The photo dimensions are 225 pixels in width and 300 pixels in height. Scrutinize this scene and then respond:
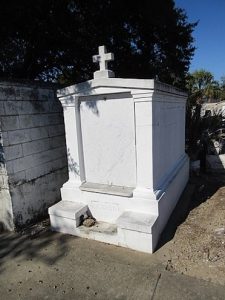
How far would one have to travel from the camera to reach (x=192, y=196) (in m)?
5.77

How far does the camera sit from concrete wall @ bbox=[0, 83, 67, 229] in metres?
4.15

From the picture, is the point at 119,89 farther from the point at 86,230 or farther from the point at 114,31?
the point at 114,31

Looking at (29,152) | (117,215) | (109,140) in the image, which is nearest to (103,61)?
(109,140)

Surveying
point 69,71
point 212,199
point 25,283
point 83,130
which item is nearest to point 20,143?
point 83,130

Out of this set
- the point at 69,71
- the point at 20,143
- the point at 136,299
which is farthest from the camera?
the point at 69,71

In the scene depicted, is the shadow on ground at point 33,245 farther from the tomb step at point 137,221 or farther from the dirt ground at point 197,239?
the dirt ground at point 197,239

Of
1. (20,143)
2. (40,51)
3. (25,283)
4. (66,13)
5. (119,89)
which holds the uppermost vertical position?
(66,13)

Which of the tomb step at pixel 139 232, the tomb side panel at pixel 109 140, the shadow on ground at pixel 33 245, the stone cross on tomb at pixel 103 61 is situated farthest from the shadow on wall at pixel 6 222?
the stone cross on tomb at pixel 103 61

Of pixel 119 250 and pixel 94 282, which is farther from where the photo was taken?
pixel 119 250

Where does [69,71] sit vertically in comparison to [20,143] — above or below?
above

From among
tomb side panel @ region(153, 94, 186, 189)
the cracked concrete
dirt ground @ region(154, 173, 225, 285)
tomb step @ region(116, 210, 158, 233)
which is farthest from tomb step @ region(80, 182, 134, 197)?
dirt ground @ region(154, 173, 225, 285)

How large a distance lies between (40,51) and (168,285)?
8960 mm

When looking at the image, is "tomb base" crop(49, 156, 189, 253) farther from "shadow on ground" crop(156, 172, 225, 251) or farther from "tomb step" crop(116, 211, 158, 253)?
"shadow on ground" crop(156, 172, 225, 251)

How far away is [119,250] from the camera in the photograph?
12.1 ft
